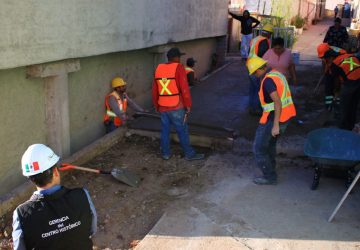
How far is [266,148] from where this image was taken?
545 centimetres

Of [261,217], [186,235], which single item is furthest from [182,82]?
[186,235]

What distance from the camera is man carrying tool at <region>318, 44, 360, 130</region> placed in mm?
6332

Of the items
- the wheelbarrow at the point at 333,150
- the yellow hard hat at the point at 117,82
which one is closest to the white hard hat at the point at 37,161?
the wheelbarrow at the point at 333,150

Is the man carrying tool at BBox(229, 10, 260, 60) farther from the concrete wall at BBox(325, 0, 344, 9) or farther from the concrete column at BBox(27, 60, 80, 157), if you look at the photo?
the concrete wall at BBox(325, 0, 344, 9)

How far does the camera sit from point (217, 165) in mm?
6324

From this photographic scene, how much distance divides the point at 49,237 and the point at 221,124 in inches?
219

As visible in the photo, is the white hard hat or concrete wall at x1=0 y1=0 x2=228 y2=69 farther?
concrete wall at x1=0 y1=0 x2=228 y2=69

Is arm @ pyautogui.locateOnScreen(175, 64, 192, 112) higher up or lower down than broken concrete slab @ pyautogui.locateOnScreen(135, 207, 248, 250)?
higher up

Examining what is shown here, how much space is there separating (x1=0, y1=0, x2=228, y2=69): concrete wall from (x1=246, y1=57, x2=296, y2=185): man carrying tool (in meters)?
2.55

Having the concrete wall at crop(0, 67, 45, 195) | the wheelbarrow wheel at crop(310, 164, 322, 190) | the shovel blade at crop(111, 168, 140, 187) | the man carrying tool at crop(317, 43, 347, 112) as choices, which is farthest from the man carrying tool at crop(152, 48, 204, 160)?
the man carrying tool at crop(317, 43, 347, 112)

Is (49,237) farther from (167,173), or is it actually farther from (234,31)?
(234,31)

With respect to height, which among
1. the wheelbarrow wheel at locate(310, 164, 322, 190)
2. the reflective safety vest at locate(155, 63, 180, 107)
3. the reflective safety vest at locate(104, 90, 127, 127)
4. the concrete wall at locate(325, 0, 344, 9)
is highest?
the concrete wall at locate(325, 0, 344, 9)

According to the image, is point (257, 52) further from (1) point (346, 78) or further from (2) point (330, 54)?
(1) point (346, 78)

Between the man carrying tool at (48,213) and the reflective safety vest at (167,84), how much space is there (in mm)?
3712
